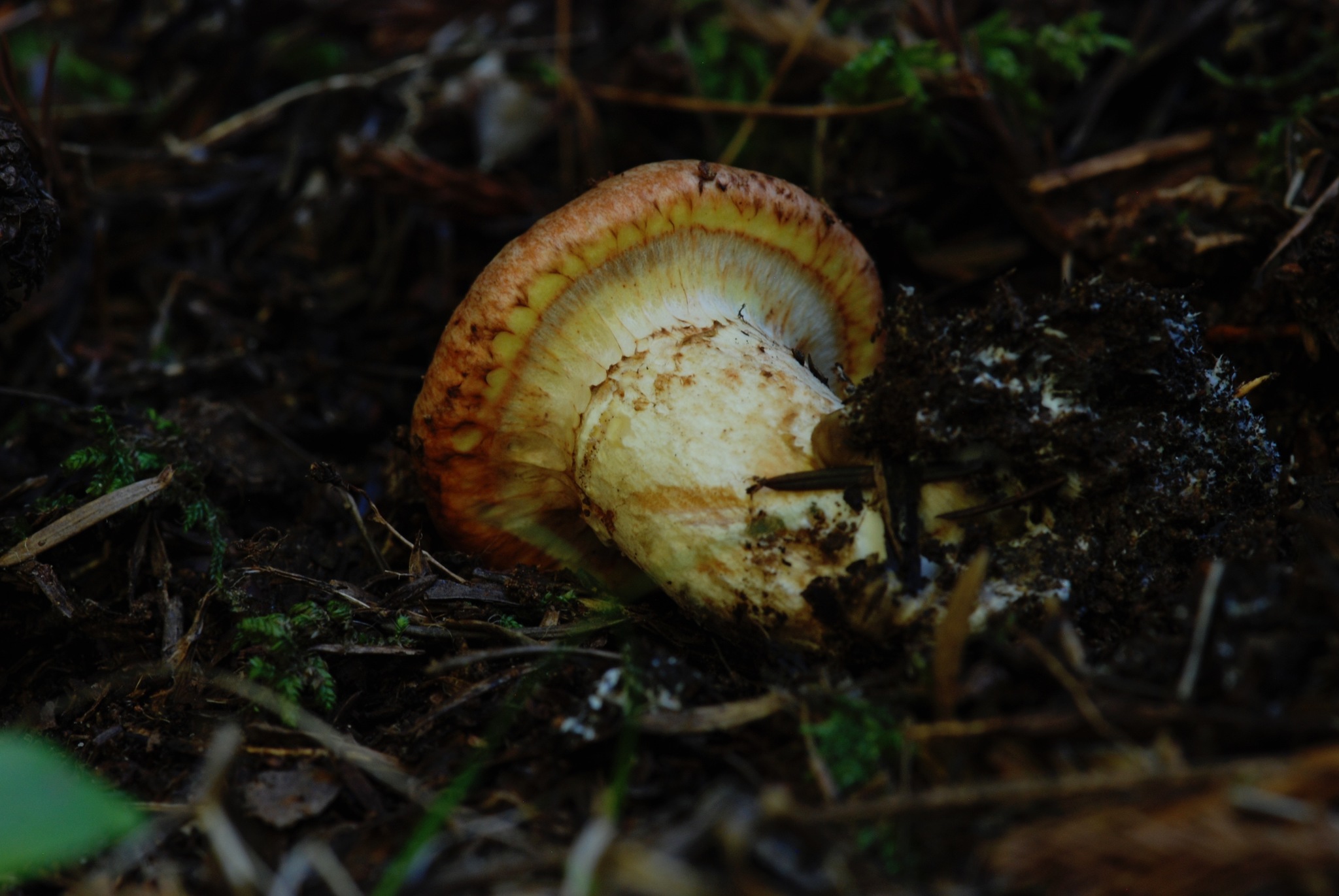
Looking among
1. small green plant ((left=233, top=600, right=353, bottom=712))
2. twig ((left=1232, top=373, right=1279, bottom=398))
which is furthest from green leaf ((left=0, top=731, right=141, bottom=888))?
twig ((left=1232, top=373, right=1279, bottom=398))

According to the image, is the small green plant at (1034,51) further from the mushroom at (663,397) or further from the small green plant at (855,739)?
the small green plant at (855,739)

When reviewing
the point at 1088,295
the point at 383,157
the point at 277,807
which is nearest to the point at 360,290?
the point at 383,157

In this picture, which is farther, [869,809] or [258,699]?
[258,699]

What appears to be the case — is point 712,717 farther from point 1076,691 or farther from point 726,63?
point 726,63

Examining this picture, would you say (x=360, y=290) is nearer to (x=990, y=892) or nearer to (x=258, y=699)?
(x=258, y=699)

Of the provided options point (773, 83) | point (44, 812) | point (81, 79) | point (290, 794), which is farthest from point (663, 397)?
point (81, 79)

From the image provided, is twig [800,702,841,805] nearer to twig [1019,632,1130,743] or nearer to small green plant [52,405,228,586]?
twig [1019,632,1130,743]
